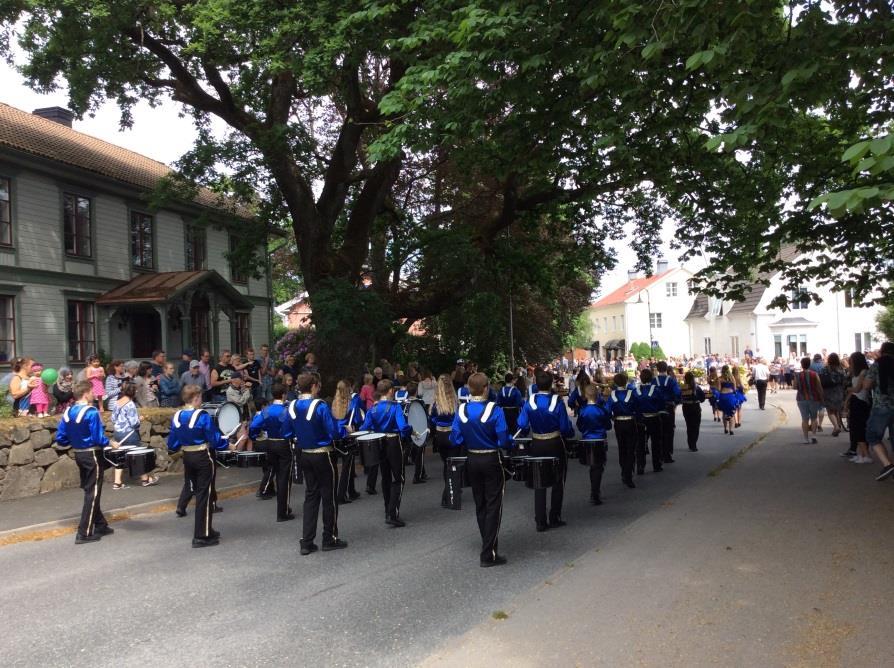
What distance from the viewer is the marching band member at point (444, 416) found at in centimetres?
961

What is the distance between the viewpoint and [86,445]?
8.62 meters

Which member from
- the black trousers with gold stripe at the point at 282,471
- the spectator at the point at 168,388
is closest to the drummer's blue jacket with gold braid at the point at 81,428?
the black trousers with gold stripe at the point at 282,471

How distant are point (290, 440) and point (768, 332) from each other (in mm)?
49527

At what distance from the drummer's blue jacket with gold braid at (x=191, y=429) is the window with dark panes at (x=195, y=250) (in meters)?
20.6

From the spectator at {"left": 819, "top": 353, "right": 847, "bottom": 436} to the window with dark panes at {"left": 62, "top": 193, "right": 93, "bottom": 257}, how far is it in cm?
2145

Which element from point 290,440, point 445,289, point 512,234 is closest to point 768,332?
point 512,234

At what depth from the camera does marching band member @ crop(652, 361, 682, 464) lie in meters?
13.3

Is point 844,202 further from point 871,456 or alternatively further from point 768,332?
point 768,332

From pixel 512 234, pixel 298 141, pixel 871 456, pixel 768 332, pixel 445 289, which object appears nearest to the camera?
pixel 871 456

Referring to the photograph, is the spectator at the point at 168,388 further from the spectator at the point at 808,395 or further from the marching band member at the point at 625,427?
the spectator at the point at 808,395

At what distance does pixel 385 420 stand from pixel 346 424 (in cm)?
97

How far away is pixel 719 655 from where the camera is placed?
15.2 feet


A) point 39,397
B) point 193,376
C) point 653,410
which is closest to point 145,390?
point 193,376

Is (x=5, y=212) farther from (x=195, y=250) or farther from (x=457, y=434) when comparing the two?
(x=457, y=434)
